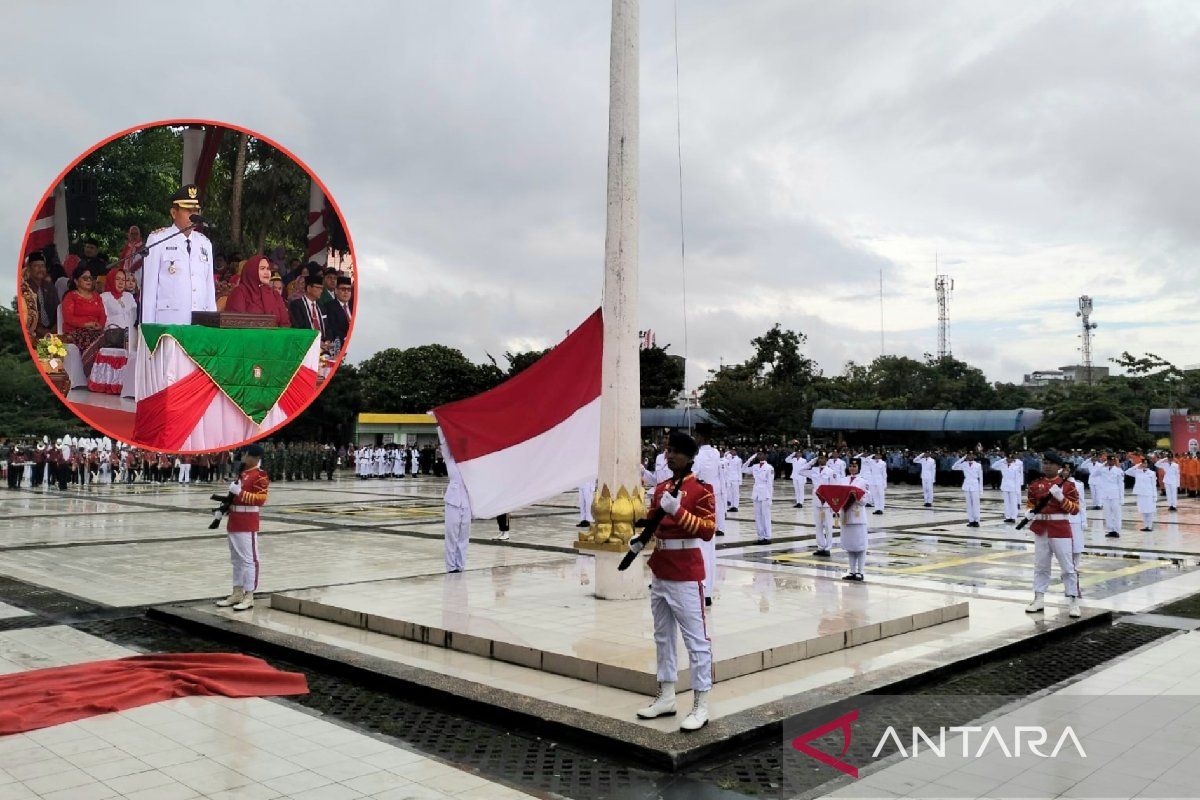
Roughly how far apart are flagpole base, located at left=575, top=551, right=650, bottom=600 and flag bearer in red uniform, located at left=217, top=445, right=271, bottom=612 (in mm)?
3317

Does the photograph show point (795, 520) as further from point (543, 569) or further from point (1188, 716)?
point (1188, 716)

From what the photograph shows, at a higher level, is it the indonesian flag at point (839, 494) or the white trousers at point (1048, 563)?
the indonesian flag at point (839, 494)

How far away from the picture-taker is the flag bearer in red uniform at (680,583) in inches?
206

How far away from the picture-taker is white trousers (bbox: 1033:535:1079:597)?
8.70m

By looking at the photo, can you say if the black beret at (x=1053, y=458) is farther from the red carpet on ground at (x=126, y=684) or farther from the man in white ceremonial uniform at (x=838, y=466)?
the red carpet on ground at (x=126, y=684)

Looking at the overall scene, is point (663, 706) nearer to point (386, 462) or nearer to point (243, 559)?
point (243, 559)

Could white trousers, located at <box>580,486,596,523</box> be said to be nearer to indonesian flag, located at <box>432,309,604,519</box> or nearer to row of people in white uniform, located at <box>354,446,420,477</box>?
indonesian flag, located at <box>432,309,604,519</box>

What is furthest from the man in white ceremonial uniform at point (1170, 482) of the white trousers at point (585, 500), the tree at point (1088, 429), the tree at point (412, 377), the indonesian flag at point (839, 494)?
the tree at point (412, 377)

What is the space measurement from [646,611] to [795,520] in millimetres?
13454

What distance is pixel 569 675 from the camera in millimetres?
6270

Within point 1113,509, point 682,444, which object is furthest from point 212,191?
point 1113,509

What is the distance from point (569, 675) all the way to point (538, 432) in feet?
11.2

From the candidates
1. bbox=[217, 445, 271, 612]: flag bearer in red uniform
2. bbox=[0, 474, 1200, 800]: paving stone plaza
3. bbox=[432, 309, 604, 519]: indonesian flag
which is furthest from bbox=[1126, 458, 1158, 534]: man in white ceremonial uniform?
bbox=[217, 445, 271, 612]: flag bearer in red uniform

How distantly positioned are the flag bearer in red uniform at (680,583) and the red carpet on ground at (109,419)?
903 inches
